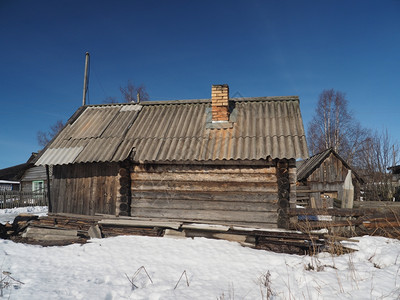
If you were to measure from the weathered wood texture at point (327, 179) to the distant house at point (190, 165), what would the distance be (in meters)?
8.77

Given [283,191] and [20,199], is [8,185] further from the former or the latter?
[283,191]

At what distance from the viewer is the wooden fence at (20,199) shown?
19406mm

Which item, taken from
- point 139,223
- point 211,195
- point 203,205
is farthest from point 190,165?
point 139,223

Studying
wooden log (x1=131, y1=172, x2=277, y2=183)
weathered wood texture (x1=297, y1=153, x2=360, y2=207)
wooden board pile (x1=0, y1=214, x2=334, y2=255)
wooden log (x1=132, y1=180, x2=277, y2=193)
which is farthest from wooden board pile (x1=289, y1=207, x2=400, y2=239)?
weathered wood texture (x1=297, y1=153, x2=360, y2=207)

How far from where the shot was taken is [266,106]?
9.43m

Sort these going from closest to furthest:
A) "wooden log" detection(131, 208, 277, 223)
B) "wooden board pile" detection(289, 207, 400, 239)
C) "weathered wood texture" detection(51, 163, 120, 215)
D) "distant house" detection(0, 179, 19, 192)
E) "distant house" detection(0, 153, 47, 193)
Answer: "wooden board pile" detection(289, 207, 400, 239), "wooden log" detection(131, 208, 277, 223), "weathered wood texture" detection(51, 163, 120, 215), "distant house" detection(0, 153, 47, 193), "distant house" detection(0, 179, 19, 192)

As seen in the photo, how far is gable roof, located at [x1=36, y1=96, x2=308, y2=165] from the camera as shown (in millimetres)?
7355

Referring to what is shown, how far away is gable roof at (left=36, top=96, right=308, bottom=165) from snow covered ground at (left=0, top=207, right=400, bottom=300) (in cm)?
256

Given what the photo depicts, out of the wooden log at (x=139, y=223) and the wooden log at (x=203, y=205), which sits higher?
the wooden log at (x=203, y=205)

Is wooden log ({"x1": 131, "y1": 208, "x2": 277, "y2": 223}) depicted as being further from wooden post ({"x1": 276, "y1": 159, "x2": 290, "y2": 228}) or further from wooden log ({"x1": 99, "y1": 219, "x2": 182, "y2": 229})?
wooden log ({"x1": 99, "y1": 219, "x2": 182, "y2": 229})

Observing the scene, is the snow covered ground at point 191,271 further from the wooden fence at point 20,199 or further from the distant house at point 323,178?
the wooden fence at point 20,199

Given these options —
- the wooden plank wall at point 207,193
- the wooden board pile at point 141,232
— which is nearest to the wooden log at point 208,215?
the wooden plank wall at point 207,193

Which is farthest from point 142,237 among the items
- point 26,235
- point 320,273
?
point 320,273

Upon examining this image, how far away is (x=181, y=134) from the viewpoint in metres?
8.47
